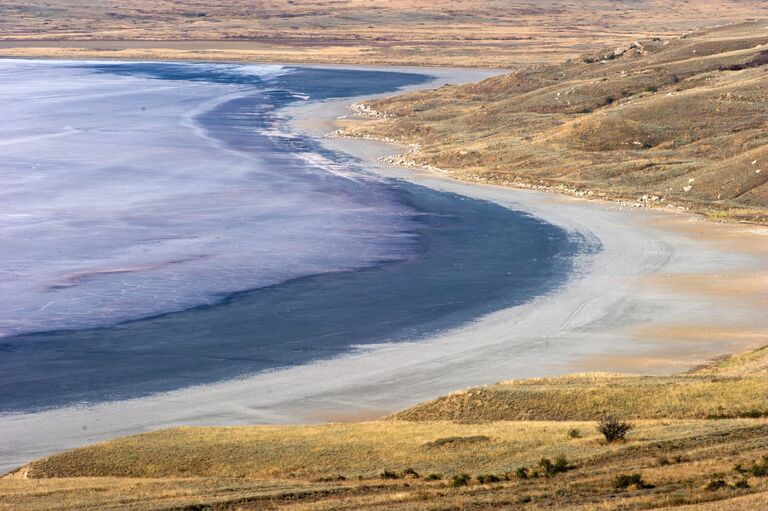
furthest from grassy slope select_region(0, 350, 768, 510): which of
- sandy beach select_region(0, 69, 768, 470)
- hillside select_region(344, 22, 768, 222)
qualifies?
hillside select_region(344, 22, 768, 222)

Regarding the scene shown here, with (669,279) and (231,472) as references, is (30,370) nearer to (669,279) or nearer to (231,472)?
(231,472)

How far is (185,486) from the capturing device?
27.7 meters

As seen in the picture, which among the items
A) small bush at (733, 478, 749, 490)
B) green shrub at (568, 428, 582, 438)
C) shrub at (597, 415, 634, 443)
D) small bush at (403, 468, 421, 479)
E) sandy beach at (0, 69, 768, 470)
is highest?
small bush at (733, 478, 749, 490)

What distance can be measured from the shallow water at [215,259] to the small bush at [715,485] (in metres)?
22.0

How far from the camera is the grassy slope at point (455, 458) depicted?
24391 millimetres

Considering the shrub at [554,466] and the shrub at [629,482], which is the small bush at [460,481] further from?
the shrub at [629,482]

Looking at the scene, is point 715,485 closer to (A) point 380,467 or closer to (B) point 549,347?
(A) point 380,467

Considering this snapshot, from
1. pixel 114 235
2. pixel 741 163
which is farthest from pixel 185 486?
pixel 741 163

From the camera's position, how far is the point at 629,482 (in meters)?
24.5

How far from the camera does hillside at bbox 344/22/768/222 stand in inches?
3206

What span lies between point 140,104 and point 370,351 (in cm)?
9360

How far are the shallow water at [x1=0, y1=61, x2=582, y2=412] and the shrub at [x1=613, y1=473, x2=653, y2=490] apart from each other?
20.3 m

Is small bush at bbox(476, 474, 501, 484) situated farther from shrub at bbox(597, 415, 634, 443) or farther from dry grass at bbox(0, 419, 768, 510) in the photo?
shrub at bbox(597, 415, 634, 443)

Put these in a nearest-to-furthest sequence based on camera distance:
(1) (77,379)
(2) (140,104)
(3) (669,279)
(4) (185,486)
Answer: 1. (4) (185,486)
2. (1) (77,379)
3. (3) (669,279)
4. (2) (140,104)
